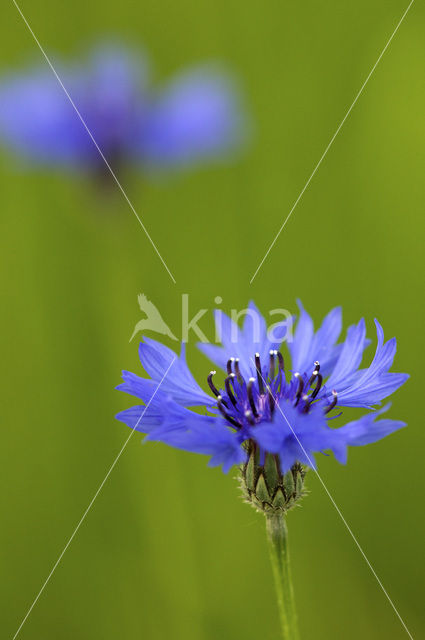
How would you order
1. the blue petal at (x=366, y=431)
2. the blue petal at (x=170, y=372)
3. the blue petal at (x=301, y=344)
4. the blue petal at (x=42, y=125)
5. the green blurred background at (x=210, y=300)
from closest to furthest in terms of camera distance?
the blue petal at (x=366, y=431) → the blue petal at (x=170, y=372) → the blue petal at (x=301, y=344) → the green blurred background at (x=210, y=300) → the blue petal at (x=42, y=125)

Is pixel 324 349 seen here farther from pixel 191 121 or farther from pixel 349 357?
pixel 191 121

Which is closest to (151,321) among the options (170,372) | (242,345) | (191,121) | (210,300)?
(210,300)

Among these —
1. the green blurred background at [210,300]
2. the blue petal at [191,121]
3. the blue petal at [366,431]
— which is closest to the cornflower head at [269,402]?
the blue petal at [366,431]

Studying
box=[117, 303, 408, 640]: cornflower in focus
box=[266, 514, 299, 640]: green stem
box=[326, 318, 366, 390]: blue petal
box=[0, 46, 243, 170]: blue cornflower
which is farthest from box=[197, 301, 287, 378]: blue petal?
box=[0, 46, 243, 170]: blue cornflower

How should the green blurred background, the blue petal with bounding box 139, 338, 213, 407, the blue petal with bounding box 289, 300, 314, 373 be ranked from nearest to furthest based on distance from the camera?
the blue petal with bounding box 139, 338, 213, 407 < the blue petal with bounding box 289, 300, 314, 373 < the green blurred background

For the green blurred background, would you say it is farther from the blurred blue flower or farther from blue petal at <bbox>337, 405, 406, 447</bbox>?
blue petal at <bbox>337, 405, 406, 447</bbox>

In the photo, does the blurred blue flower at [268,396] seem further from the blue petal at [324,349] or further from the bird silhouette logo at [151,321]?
the bird silhouette logo at [151,321]

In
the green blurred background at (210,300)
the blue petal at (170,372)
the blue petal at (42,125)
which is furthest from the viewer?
the blue petal at (42,125)
